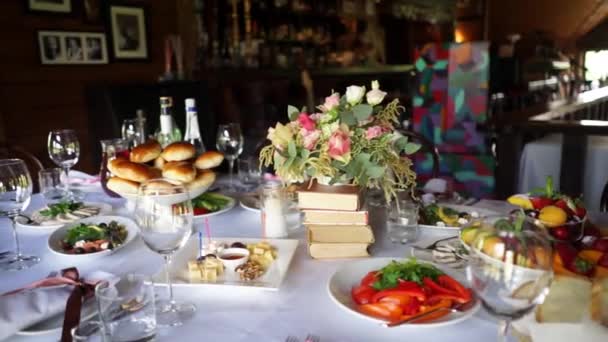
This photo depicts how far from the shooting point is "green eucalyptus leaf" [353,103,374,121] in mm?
1197

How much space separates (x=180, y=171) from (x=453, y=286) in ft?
2.74

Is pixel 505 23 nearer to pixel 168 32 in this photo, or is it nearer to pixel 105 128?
pixel 168 32

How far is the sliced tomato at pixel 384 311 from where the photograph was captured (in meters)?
0.86

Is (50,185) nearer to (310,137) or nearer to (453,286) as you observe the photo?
(310,137)

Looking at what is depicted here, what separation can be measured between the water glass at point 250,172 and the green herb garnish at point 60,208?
60cm

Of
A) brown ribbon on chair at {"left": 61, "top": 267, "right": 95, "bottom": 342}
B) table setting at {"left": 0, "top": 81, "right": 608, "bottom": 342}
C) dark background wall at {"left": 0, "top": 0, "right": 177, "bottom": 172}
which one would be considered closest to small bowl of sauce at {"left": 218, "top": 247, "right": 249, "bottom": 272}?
table setting at {"left": 0, "top": 81, "right": 608, "bottom": 342}

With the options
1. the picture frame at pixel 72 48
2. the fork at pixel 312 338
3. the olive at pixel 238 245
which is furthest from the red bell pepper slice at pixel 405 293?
the picture frame at pixel 72 48

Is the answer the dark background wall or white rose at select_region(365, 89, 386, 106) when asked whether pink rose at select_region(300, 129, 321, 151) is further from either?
the dark background wall

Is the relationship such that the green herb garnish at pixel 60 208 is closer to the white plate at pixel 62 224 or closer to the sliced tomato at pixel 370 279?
the white plate at pixel 62 224

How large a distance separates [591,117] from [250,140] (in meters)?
3.00

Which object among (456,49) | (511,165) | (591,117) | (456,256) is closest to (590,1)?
(591,117)

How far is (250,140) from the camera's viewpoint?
3969mm

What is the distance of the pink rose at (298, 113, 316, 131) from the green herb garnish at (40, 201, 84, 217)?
0.80m

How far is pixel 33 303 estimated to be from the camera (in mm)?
906
